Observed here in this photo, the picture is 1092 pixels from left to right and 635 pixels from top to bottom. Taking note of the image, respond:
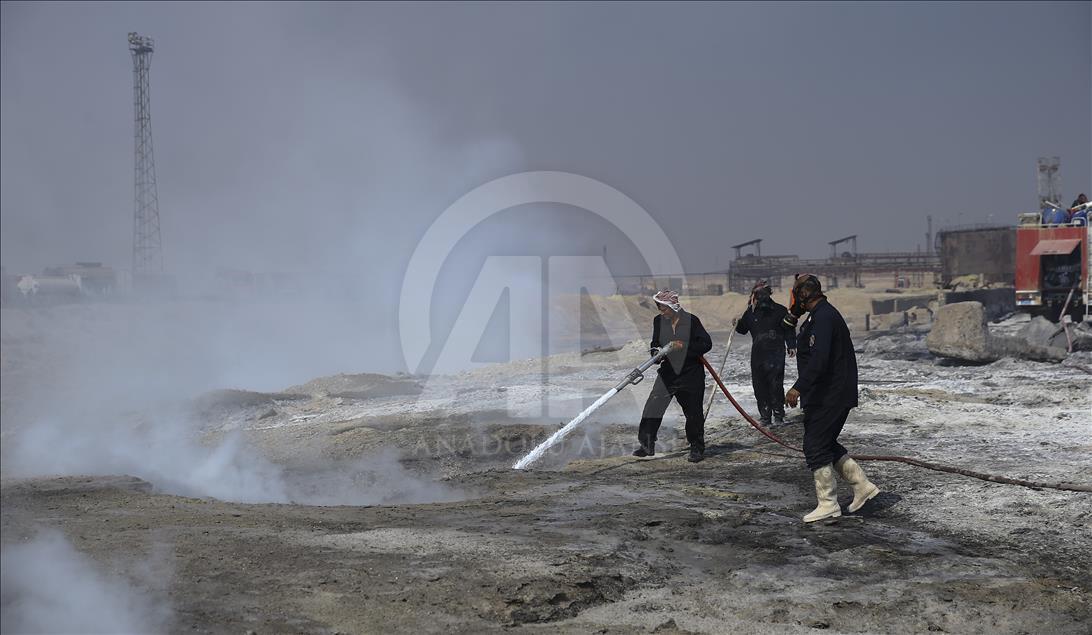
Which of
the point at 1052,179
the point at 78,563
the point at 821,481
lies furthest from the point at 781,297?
the point at 78,563

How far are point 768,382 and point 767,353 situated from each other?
336 mm

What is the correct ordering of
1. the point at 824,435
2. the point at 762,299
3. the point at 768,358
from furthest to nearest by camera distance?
the point at 762,299, the point at 768,358, the point at 824,435

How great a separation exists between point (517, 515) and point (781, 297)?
1502 inches

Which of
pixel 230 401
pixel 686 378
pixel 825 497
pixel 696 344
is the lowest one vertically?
pixel 230 401

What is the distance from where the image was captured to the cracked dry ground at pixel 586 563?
4.65m

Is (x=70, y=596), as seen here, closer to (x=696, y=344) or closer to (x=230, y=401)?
(x=696, y=344)

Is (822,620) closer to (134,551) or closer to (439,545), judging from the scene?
(439,545)

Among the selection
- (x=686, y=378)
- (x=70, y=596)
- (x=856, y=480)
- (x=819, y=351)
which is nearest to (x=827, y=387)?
(x=819, y=351)

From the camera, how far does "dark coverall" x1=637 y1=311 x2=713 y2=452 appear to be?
912cm

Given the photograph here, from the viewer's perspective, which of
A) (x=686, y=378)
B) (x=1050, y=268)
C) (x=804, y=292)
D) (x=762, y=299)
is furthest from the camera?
(x=1050, y=268)

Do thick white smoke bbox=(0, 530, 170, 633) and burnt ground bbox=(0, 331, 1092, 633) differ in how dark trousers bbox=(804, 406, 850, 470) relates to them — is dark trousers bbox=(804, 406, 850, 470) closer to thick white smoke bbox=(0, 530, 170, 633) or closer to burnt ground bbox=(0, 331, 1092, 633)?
burnt ground bbox=(0, 331, 1092, 633)

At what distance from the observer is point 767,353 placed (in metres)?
10.6

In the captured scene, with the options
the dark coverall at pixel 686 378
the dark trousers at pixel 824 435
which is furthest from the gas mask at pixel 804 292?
the dark coverall at pixel 686 378

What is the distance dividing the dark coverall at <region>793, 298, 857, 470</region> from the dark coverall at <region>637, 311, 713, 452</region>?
7.67 feet
